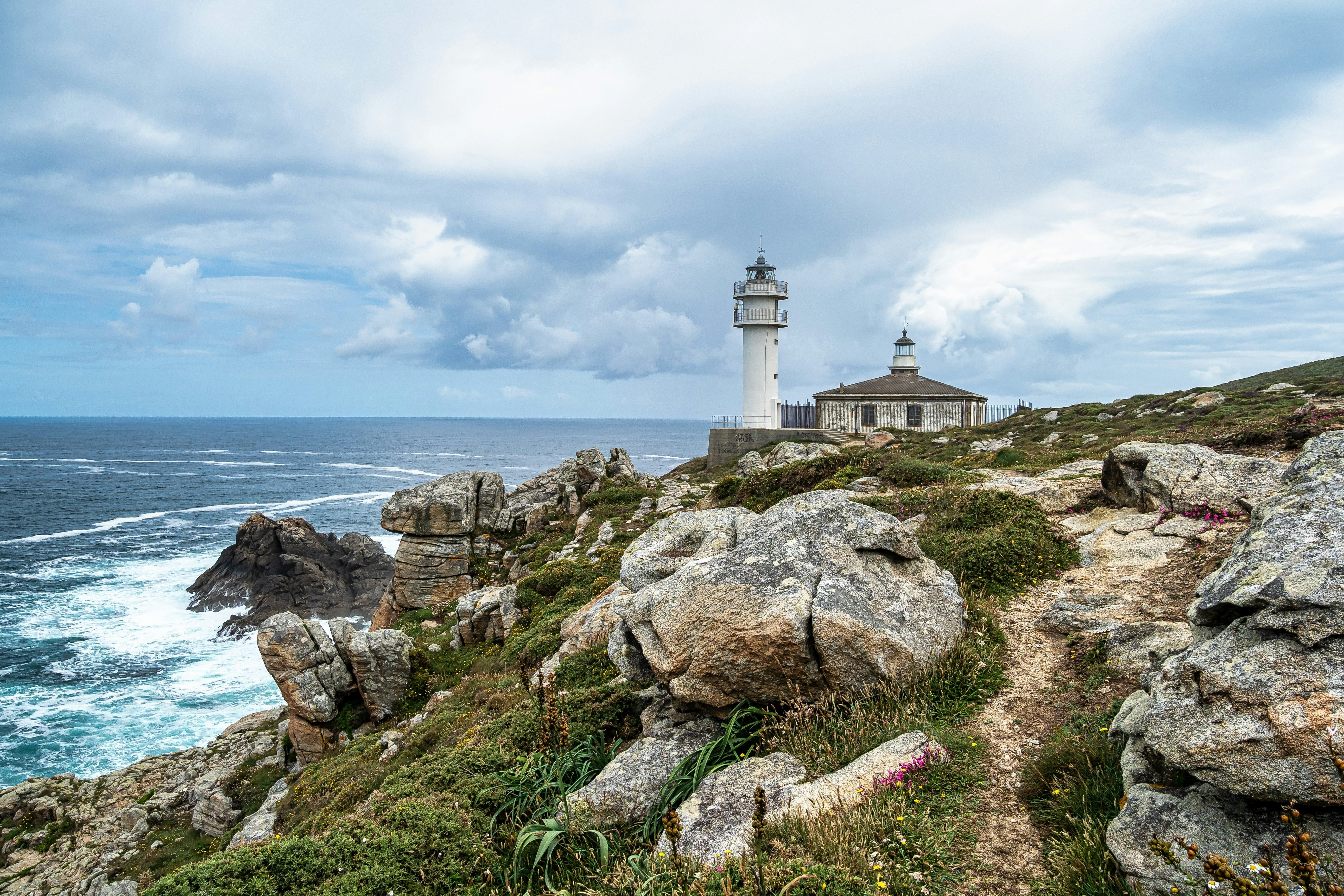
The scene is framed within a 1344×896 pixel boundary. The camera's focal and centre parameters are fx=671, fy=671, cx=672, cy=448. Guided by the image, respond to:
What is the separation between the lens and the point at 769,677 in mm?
7441

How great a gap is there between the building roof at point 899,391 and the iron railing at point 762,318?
7249 mm

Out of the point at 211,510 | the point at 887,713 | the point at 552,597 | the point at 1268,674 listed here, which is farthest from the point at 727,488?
the point at 211,510

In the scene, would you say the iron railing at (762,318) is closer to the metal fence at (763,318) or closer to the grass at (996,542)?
the metal fence at (763,318)

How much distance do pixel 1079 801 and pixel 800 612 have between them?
9.54 feet

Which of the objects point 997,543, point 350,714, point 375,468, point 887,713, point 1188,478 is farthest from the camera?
point 375,468

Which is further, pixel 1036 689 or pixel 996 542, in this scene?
pixel 996 542

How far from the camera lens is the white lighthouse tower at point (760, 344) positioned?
57.7 m

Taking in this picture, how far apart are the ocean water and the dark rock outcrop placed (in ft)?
6.56

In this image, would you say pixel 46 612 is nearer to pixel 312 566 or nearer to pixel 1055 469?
pixel 312 566

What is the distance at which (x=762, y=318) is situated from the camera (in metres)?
57.7

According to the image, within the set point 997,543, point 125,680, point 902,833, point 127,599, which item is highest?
point 997,543

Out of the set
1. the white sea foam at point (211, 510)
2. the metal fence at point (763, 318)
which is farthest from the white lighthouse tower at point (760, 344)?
the white sea foam at point (211, 510)

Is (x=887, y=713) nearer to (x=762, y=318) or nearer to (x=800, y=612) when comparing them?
(x=800, y=612)

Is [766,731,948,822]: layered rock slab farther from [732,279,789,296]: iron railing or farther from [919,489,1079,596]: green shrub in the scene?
[732,279,789,296]: iron railing
